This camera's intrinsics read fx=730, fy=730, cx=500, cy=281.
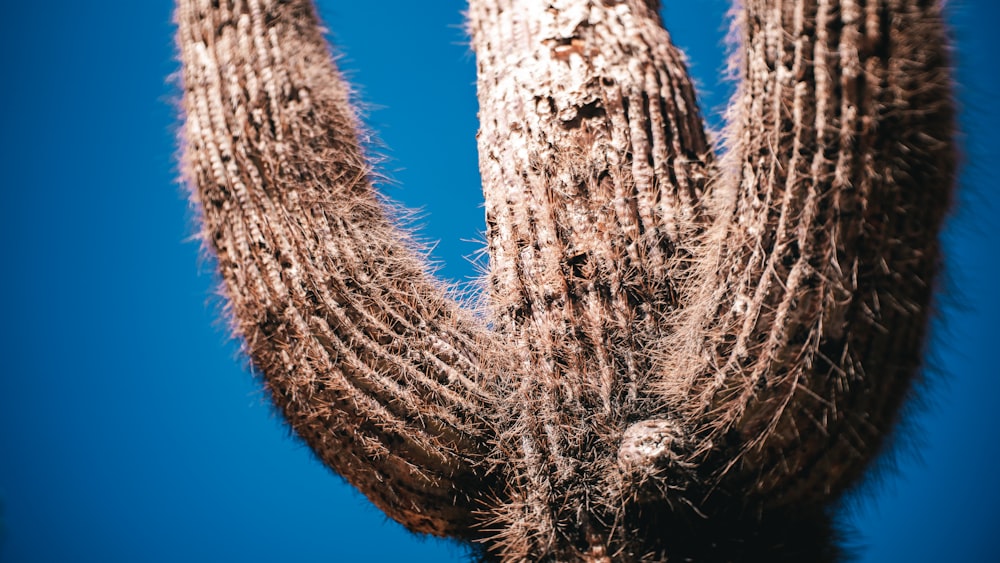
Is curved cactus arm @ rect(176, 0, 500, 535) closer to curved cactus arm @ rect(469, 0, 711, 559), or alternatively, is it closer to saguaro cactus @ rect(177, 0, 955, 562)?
saguaro cactus @ rect(177, 0, 955, 562)

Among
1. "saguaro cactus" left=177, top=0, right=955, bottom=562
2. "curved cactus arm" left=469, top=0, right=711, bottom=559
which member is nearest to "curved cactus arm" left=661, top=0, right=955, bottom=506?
"saguaro cactus" left=177, top=0, right=955, bottom=562

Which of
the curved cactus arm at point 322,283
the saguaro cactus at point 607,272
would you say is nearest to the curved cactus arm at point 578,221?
the saguaro cactus at point 607,272

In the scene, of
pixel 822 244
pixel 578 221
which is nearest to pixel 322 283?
pixel 578 221

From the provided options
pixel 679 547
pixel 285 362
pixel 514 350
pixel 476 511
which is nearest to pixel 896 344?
pixel 679 547

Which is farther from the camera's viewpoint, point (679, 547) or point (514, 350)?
point (514, 350)

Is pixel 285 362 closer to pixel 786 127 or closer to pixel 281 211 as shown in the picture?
pixel 281 211
